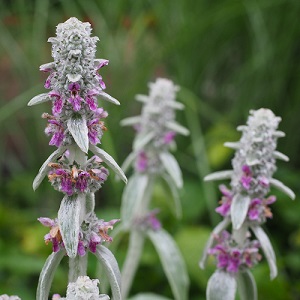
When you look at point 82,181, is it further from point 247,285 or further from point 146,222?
point 146,222

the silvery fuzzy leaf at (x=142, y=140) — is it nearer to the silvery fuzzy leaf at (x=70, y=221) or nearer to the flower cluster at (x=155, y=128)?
the flower cluster at (x=155, y=128)

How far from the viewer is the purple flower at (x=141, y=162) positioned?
189cm

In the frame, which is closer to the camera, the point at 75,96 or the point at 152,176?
the point at 75,96

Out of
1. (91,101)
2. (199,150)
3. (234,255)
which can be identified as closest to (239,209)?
(234,255)

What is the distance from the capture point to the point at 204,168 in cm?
288

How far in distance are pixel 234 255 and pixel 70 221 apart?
463 millimetres

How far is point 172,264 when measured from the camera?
1903mm

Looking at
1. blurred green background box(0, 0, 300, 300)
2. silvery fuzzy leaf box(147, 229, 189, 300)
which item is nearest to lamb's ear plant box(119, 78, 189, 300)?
silvery fuzzy leaf box(147, 229, 189, 300)

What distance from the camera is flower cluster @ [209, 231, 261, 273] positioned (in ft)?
4.67

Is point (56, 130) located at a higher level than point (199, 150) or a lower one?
lower

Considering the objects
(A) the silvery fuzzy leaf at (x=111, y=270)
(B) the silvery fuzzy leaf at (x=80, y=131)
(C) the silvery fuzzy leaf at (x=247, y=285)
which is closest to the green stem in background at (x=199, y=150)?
(C) the silvery fuzzy leaf at (x=247, y=285)

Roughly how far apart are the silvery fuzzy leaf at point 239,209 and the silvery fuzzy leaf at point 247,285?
174 mm

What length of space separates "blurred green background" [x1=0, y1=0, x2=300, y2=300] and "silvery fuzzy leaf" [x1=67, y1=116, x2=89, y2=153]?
1.40 m

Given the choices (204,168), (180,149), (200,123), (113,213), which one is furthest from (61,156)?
(200,123)
